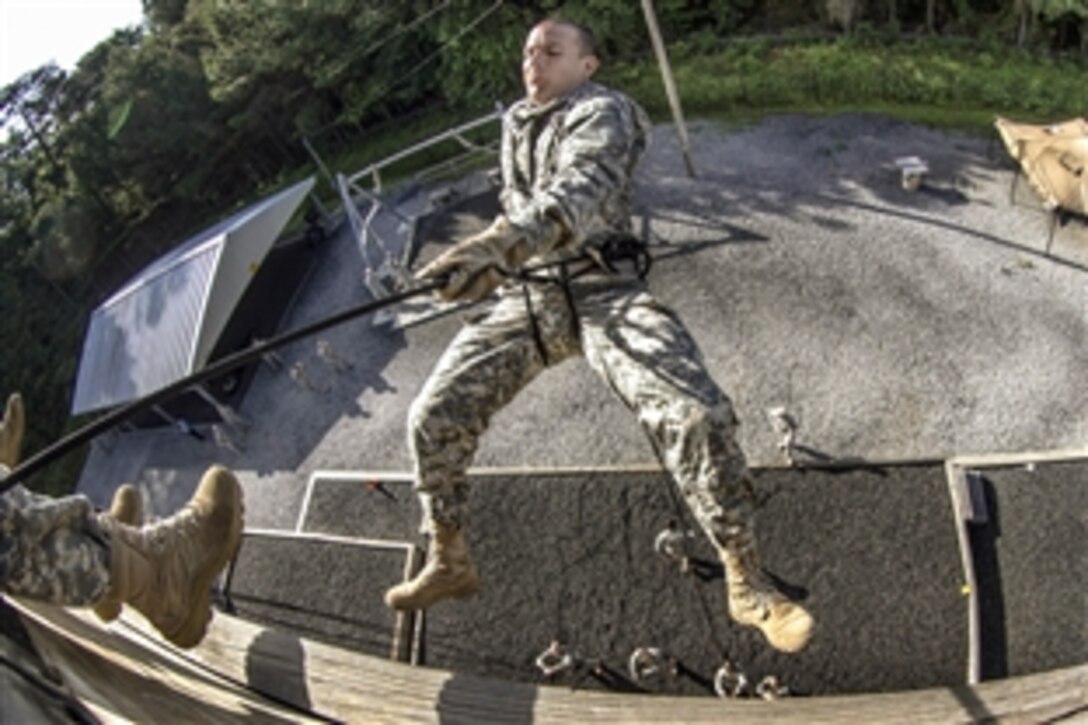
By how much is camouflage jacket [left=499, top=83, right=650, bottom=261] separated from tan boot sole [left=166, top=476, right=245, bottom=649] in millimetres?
2596

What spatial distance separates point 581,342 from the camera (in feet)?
17.0

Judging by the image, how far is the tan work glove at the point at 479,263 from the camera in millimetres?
4051

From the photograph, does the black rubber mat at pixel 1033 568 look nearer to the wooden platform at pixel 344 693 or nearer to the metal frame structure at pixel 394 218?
the wooden platform at pixel 344 693

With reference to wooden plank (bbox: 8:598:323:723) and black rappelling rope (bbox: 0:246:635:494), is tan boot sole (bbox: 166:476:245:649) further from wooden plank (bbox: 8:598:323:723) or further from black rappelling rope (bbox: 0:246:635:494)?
black rappelling rope (bbox: 0:246:635:494)

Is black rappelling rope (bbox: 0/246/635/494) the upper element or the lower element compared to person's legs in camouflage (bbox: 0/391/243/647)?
upper

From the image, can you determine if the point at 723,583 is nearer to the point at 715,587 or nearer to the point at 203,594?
the point at 715,587

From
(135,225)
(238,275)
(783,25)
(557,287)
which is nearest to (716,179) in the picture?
(783,25)

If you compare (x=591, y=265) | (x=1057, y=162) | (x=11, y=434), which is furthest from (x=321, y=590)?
(x=1057, y=162)

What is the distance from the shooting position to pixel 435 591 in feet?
17.2

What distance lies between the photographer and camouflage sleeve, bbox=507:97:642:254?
437cm

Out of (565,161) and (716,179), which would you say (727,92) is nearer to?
(716,179)

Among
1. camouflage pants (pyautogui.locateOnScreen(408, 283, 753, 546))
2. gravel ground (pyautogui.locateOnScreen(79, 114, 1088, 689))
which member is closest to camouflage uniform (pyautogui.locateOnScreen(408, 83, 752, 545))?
camouflage pants (pyautogui.locateOnScreen(408, 283, 753, 546))

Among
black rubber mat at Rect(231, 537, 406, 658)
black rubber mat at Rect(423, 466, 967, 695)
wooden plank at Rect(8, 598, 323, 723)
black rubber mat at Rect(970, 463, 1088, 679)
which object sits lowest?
black rubber mat at Rect(970, 463, 1088, 679)

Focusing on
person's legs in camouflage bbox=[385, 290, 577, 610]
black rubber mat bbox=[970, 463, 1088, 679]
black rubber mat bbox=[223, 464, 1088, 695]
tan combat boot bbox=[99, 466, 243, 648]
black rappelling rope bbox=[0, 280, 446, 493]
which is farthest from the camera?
black rubber mat bbox=[223, 464, 1088, 695]
